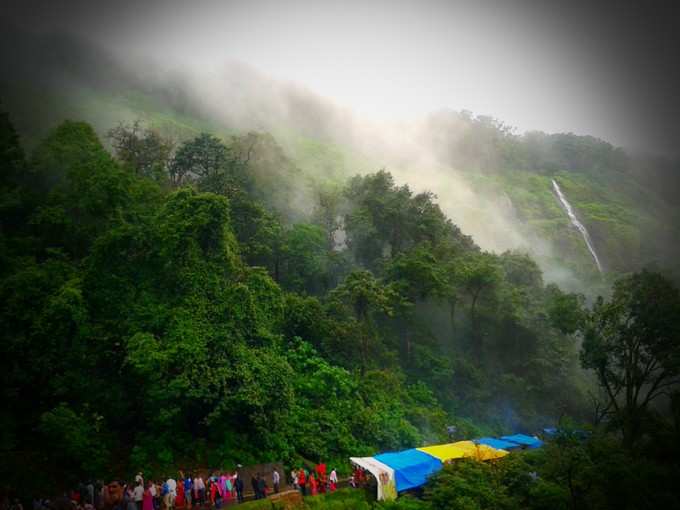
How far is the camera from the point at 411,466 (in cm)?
2008

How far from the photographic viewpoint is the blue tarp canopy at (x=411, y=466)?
1977 centimetres

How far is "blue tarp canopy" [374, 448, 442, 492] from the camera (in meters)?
19.8

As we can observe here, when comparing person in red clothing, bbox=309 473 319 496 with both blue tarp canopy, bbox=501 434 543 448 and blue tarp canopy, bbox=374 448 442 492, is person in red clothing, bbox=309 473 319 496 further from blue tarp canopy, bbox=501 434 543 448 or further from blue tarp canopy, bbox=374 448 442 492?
blue tarp canopy, bbox=501 434 543 448

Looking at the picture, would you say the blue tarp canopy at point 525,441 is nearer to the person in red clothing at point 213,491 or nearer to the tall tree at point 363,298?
the tall tree at point 363,298

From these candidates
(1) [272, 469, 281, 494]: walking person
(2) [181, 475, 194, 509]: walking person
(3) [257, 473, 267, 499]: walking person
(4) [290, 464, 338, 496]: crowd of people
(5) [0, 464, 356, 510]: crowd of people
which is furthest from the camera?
(4) [290, 464, 338, 496]: crowd of people

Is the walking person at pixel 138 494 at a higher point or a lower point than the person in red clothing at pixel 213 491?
higher

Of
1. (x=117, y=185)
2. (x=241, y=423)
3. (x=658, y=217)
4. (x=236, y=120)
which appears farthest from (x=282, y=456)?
(x=658, y=217)

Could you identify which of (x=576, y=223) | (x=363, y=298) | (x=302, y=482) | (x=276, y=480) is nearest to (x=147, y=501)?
(x=276, y=480)

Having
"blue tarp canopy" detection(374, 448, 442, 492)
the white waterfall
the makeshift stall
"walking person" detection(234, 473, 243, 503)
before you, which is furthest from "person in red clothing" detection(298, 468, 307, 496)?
the white waterfall

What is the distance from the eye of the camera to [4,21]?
53.5 m

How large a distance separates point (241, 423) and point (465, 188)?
220ft

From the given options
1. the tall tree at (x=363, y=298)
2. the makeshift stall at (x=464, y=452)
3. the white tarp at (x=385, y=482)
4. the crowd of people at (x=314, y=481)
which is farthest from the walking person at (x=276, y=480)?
the tall tree at (x=363, y=298)

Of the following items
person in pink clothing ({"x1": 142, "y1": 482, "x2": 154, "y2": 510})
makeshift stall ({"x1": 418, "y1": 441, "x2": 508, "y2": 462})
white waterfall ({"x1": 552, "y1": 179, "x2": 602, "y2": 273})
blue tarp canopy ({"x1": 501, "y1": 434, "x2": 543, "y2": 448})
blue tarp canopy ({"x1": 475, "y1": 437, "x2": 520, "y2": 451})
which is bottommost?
blue tarp canopy ({"x1": 501, "y1": 434, "x2": 543, "y2": 448})

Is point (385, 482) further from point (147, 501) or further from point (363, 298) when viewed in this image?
point (363, 298)
